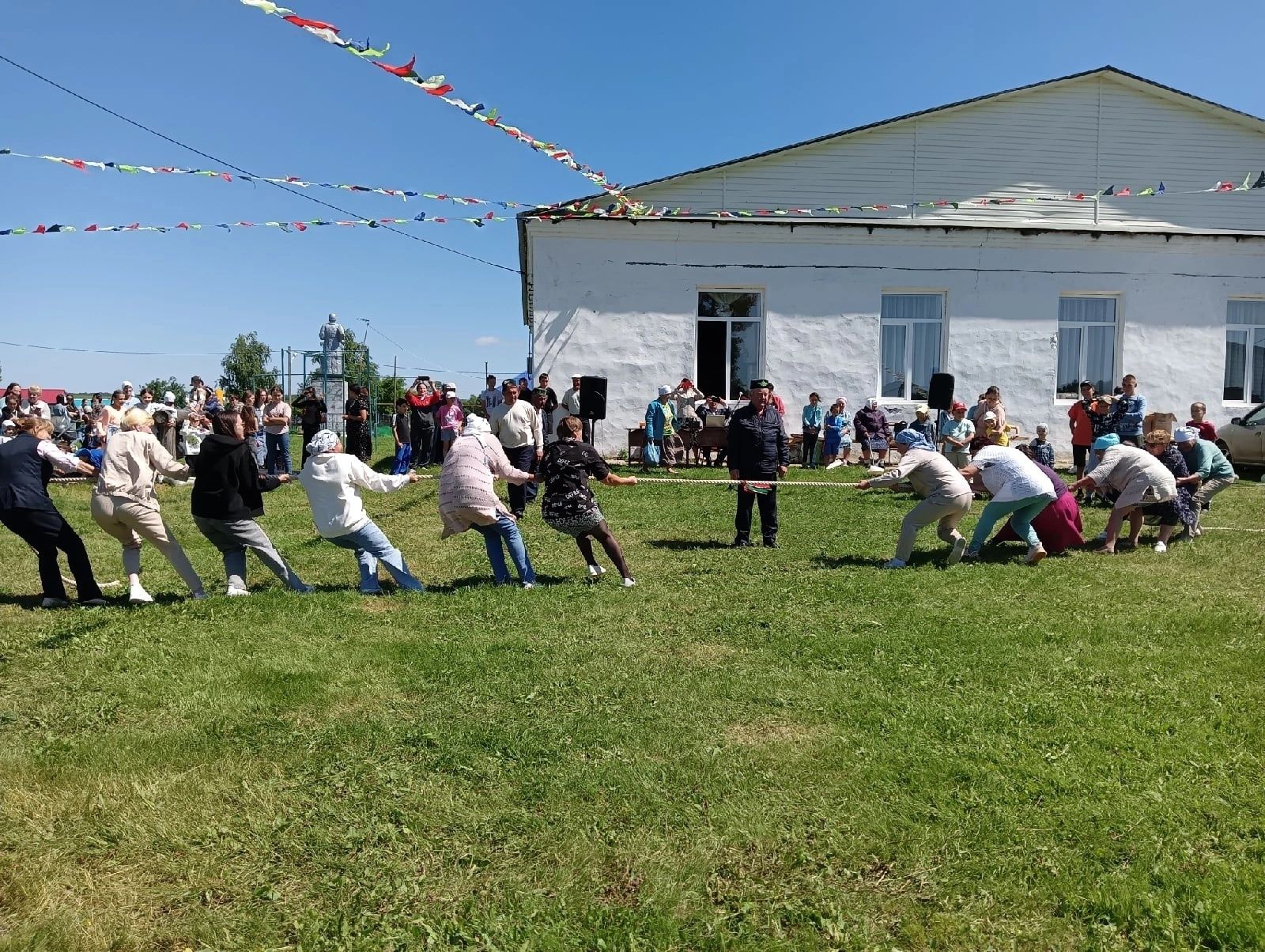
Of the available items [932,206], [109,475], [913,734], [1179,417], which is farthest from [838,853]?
[1179,417]

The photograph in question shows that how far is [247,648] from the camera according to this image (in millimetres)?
6504

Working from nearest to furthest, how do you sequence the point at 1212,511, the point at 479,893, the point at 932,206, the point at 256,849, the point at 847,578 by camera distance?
the point at 479,893, the point at 256,849, the point at 847,578, the point at 1212,511, the point at 932,206

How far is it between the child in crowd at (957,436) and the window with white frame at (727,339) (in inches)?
187

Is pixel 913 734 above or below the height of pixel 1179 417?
below

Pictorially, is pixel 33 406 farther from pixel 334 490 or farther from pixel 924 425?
pixel 924 425

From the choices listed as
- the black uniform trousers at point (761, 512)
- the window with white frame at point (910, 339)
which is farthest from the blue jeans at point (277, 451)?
the window with white frame at point (910, 339)

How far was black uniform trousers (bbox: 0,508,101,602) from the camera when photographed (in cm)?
777

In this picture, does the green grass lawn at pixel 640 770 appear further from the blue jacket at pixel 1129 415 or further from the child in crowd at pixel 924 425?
the child in crowd at pixel 924 425

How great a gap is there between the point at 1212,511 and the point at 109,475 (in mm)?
13717

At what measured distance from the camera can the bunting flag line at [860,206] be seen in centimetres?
1650

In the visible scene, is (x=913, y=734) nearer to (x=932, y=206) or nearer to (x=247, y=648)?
(x=247, y=648)

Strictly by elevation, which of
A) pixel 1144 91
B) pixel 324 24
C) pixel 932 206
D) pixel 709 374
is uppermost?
pixel 1144 91

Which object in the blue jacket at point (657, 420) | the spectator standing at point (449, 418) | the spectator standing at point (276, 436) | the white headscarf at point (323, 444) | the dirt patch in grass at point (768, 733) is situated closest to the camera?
the dirt patch in grass at point (768, 733)

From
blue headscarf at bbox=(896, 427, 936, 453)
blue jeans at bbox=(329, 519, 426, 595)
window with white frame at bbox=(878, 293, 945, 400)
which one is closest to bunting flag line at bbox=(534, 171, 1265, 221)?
window with white frame at bbox=(878, 293, 945, 400)
